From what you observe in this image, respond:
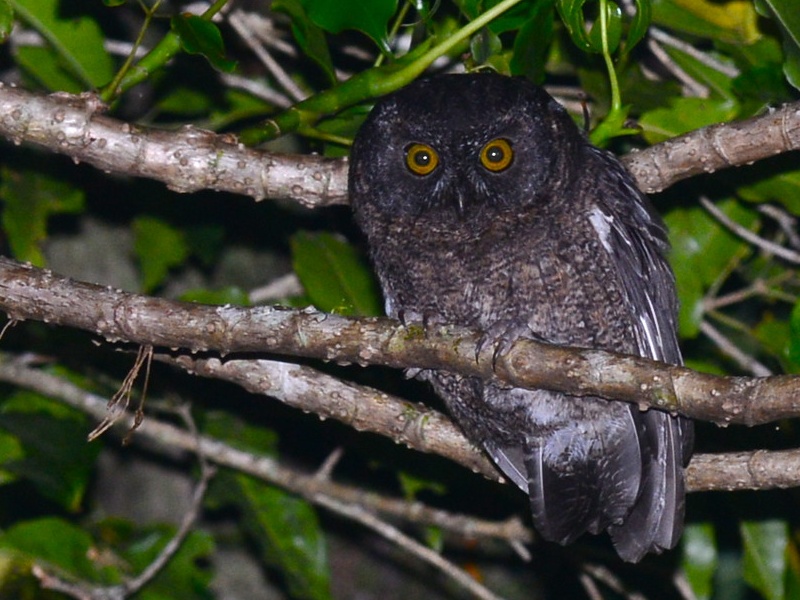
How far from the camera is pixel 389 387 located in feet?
14.1

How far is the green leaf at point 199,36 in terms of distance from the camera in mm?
3041

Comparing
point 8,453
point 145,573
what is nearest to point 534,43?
point 8,453

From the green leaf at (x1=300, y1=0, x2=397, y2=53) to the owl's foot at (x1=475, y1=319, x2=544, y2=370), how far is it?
96 cm

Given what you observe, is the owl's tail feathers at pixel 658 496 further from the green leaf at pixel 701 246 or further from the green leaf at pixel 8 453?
the green leaf at pixel 8 453

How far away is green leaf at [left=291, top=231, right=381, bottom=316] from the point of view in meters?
3.90

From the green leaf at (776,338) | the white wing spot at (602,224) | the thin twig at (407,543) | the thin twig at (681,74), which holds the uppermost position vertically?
the thin twig at (681,74)

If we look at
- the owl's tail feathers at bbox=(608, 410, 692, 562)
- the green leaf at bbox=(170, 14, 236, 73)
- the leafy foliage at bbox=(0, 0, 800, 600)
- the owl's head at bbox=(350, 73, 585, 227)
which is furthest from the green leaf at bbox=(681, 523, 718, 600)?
the green leaf at bbox=(170, 14, 236, 73)

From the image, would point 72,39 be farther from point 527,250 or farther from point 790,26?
point 790,26

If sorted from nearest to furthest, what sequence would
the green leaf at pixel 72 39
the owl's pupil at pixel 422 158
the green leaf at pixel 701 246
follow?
the owl's pupil at pixel 422 158
the green leaf at pixel 72 39
the green leaf at pixel 701 246

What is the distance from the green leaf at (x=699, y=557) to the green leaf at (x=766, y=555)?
127 mm

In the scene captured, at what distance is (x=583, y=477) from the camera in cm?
371

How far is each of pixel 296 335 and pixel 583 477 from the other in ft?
4.76

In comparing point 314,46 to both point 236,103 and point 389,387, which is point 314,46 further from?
point 389,387

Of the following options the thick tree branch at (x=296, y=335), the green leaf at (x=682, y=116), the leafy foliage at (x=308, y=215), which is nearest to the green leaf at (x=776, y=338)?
the leafy foliage at (x=308, y=215)
